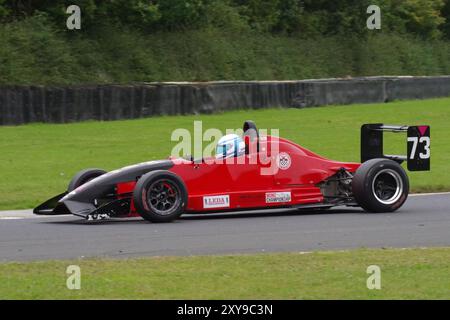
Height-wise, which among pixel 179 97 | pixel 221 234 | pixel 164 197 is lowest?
pixel 221 234

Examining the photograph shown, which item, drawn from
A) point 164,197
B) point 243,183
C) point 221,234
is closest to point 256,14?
point 243,183

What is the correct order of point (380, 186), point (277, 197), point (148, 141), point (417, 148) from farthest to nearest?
point (148, 141), point (417, 148), point (380, 186), point (277, 197)

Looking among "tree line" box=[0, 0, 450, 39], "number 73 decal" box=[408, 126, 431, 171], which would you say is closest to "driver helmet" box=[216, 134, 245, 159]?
"number 73 decal" box=[408, 126, 431, 171]

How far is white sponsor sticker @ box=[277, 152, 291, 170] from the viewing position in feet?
42.6

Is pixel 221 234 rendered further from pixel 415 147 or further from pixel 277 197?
pixel 415 147

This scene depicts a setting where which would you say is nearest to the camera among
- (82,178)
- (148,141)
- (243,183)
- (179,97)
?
(243,183)

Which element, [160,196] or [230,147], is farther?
[230,147]

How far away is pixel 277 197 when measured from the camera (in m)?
12.9

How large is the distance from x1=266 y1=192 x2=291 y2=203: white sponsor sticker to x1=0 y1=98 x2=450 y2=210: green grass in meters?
3.64

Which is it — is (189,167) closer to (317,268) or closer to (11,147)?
(317,268)

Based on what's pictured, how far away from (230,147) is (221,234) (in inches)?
69.9

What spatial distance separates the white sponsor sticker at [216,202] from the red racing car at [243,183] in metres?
0.01

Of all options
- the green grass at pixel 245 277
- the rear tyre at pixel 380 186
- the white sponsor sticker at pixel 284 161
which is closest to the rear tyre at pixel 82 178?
the white sponsor sticker at pixel 284 161
